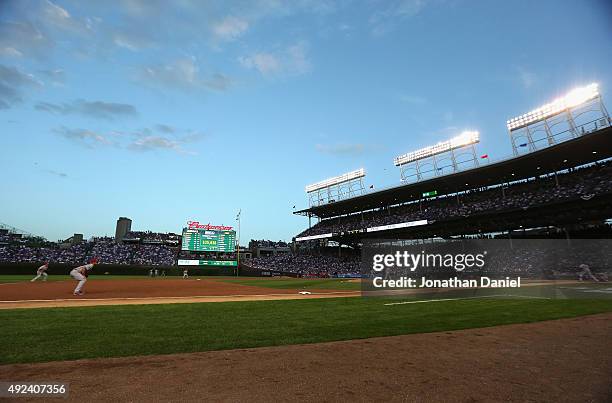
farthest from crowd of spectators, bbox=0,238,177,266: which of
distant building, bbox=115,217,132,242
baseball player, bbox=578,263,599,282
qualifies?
baseball player, bbox=578,263,599,282

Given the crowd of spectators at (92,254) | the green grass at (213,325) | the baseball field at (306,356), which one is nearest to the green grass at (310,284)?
the green grass at (213,325)

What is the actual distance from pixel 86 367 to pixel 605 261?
129 feet

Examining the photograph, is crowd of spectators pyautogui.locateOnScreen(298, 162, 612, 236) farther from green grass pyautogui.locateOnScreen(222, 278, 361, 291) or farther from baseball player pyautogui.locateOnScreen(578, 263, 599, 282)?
green grass pyautogui.locateOnScreen(222, 278, 361, 291)

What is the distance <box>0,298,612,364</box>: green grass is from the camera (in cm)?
576

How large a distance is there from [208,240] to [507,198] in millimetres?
46920

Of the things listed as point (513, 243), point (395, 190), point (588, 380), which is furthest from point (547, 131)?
point (588, 380)

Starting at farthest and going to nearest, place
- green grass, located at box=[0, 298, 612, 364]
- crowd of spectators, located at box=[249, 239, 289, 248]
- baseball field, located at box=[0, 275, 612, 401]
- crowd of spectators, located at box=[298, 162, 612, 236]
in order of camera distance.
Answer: crowd of spectators, located at box=[249, 239, 289, 248], crowd of spectators, located at box=[298, 162, 612, 236], green grass, located at box=[0, 298, 612, 364], baseball field, located at box=[0, 275, 612, 401]

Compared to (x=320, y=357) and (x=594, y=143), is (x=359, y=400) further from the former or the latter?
(x=594, y=143)

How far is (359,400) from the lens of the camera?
3643mm

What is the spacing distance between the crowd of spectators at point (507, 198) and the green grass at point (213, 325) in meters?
27.5

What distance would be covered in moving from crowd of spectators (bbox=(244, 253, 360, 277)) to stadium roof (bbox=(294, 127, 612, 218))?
Answer: 11235mm

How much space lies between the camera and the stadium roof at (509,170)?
3357 centimetres

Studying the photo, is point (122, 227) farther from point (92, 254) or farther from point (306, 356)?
point (306, 356)

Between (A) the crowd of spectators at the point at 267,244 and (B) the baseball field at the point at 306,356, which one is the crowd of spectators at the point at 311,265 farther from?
(B) the baseball field at the point at 306,356
